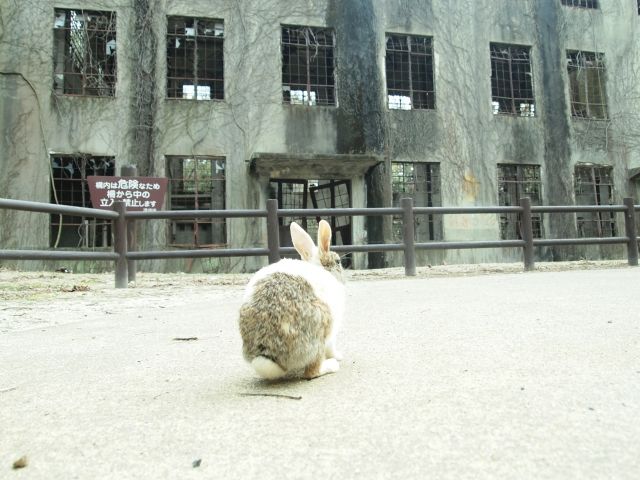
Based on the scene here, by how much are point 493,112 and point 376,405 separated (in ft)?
42.8

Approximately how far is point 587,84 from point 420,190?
244 inches

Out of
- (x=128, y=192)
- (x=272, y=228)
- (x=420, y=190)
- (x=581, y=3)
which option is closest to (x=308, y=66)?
(x=420, y=190)

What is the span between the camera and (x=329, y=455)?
43.9 inches

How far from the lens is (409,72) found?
12750mm

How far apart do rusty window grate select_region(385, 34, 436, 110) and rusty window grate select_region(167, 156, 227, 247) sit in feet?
15.7

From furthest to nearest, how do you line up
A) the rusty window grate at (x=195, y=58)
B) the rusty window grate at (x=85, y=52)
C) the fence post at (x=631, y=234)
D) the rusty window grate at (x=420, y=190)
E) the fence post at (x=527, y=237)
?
the rusty window grate at (x=420, y=190) → the rusty window grate at (x=195, y=58) → the rusty window grate at (x=85, y=52) → the fence post at (x=631, y=234) → the fence post at (x=527, y=237)

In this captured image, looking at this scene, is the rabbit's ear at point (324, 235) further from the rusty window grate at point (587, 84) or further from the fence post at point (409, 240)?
the rusty window grate at point (587, 84)

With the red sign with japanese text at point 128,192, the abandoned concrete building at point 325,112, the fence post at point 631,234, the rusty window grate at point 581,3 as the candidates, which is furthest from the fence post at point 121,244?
the rusty window grate at point 581,3

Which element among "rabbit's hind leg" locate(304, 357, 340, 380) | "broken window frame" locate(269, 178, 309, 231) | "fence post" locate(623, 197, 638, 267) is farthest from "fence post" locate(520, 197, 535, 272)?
"rabbit's hind leg" locate(304, 357, 340, 380)

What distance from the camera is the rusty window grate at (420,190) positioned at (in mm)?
12328

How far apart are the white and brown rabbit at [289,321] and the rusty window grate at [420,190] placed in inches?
412

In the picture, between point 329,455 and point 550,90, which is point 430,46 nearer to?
point 550,90

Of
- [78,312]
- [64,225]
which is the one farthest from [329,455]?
[64,225]

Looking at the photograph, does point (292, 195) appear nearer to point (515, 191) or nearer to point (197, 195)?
point (197, 195)
